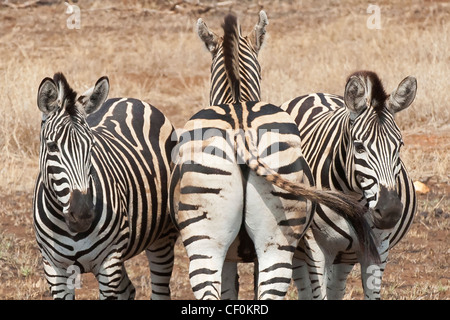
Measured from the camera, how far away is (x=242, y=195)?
5.30m

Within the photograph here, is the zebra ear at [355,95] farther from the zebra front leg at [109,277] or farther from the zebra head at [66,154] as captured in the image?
the zebra front leg at [109,277]

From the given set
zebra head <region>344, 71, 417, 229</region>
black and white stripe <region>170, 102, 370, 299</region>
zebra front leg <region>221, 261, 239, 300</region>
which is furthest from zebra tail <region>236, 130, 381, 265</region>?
zebra front leg <region>221, 261, 239, 300</region>

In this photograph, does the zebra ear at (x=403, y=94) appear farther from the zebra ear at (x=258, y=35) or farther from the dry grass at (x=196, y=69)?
the dry grass at (x=196, y=69)

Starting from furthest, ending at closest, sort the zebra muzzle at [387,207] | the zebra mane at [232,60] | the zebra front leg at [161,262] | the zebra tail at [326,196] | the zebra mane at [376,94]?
the zebra front leg at [161,262], the zebra mane at [232,60], the zebra mane at [376,94], the zebra muzzle at [387,207], the zebra tail at [326,196]

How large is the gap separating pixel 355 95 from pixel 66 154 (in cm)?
194

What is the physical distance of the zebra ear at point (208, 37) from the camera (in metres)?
7.68

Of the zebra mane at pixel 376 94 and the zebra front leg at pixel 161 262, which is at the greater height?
the zebra mane at pixel 376 94

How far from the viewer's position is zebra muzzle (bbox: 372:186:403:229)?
556 centimetres

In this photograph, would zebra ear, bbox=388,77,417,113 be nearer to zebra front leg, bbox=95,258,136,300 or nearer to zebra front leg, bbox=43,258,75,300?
zebra front leg, bbox=95,258,136,300

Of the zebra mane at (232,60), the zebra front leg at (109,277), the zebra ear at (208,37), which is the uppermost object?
the zebra ear at (208,37)

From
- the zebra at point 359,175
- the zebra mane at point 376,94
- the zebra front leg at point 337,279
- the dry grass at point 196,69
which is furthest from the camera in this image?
the dry grass at point 196,69

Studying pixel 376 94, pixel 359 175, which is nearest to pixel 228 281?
pixel 359 175

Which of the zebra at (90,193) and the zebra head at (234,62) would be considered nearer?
the zebra at (90,193)

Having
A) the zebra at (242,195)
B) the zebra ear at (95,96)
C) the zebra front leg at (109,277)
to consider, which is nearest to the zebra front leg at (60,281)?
the zebra front leg at (109,277)
